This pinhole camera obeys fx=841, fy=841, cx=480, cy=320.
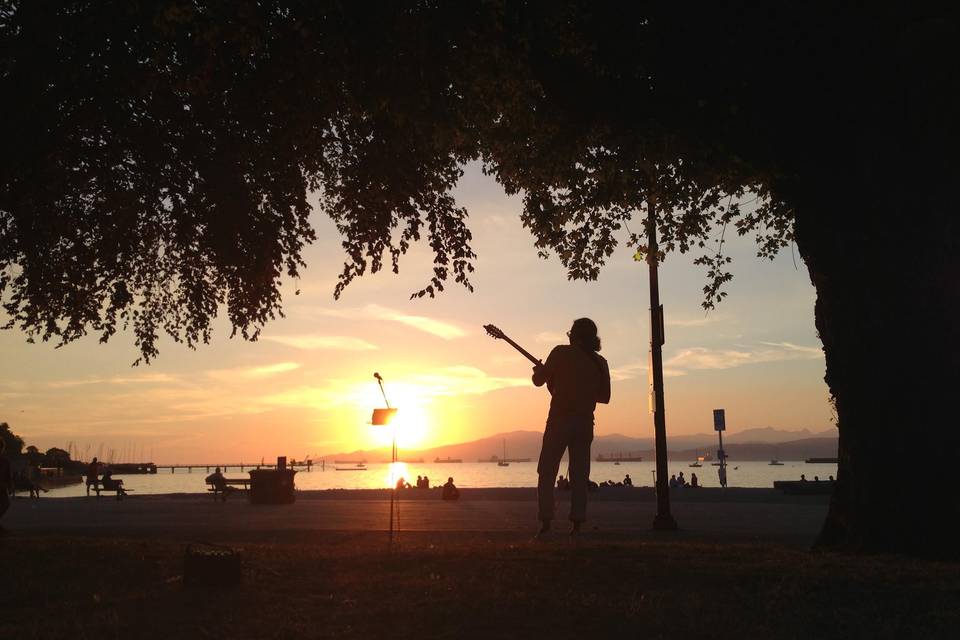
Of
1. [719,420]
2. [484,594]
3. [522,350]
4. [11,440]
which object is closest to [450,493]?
[719,420]

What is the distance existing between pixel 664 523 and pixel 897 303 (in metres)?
6.79

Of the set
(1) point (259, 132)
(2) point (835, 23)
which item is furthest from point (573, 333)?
(1) point (259, 132)

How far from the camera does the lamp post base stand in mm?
13617

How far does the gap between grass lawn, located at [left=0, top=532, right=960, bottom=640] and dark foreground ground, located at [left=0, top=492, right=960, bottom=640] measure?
0.05 ft

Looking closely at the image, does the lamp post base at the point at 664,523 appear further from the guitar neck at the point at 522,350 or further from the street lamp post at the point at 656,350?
the guitar neck at the point at 522,350

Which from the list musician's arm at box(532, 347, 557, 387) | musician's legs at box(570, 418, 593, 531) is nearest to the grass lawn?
musician's legs at box(570, 418, 593, 531)

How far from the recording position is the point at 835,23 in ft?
27.8

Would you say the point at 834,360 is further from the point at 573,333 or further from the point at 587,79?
the point at 587,79

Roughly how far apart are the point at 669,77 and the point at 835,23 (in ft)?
5.81

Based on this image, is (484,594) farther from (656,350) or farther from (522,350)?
Result: (656,350)

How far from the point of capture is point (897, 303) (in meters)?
8.04

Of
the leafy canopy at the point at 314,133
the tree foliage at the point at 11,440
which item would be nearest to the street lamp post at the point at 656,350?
the leafy canopy at the point at 314,133

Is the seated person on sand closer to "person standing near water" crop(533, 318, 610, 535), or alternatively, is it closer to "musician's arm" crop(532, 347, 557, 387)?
"person standing near water" crop(533, 318, 610, 535)

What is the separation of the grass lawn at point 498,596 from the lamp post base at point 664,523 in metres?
5.89
